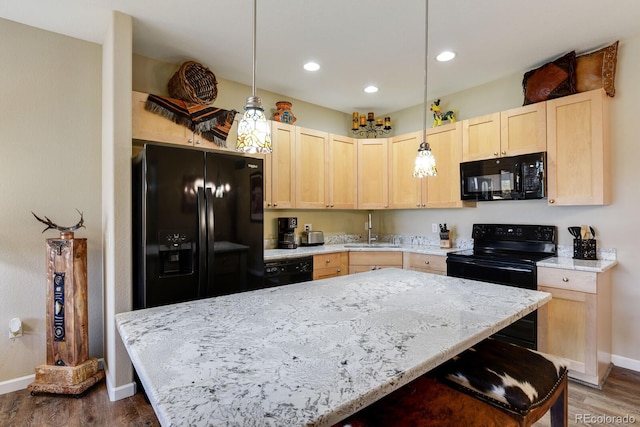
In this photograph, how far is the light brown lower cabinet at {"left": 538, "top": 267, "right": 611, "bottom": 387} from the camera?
2.32 metres

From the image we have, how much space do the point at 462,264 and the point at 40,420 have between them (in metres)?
3.30

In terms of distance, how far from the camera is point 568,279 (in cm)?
240

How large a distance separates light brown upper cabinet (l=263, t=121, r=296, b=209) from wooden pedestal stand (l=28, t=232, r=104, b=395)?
162 cm

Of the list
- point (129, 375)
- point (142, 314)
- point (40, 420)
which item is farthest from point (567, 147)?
point (40, 420)

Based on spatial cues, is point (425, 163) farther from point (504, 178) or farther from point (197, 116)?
point (197, 116)

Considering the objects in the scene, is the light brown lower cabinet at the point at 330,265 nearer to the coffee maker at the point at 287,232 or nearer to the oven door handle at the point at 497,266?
the coffee maker at the point at 287,232

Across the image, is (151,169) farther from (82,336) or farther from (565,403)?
(565,403)

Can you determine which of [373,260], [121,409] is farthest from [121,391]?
[373,260]

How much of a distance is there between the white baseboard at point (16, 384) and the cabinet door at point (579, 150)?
14.2ft

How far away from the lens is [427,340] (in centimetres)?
101

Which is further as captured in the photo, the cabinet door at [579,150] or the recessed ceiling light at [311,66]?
the recessed ceiling light at [311,66]

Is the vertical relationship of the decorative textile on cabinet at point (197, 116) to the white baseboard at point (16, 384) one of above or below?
above

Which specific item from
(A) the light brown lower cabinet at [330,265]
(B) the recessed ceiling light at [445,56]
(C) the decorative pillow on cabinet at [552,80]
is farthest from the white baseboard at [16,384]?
(C) the decorative pillow on cabinet at [552,80]

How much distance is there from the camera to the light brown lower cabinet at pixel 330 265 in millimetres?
3338
